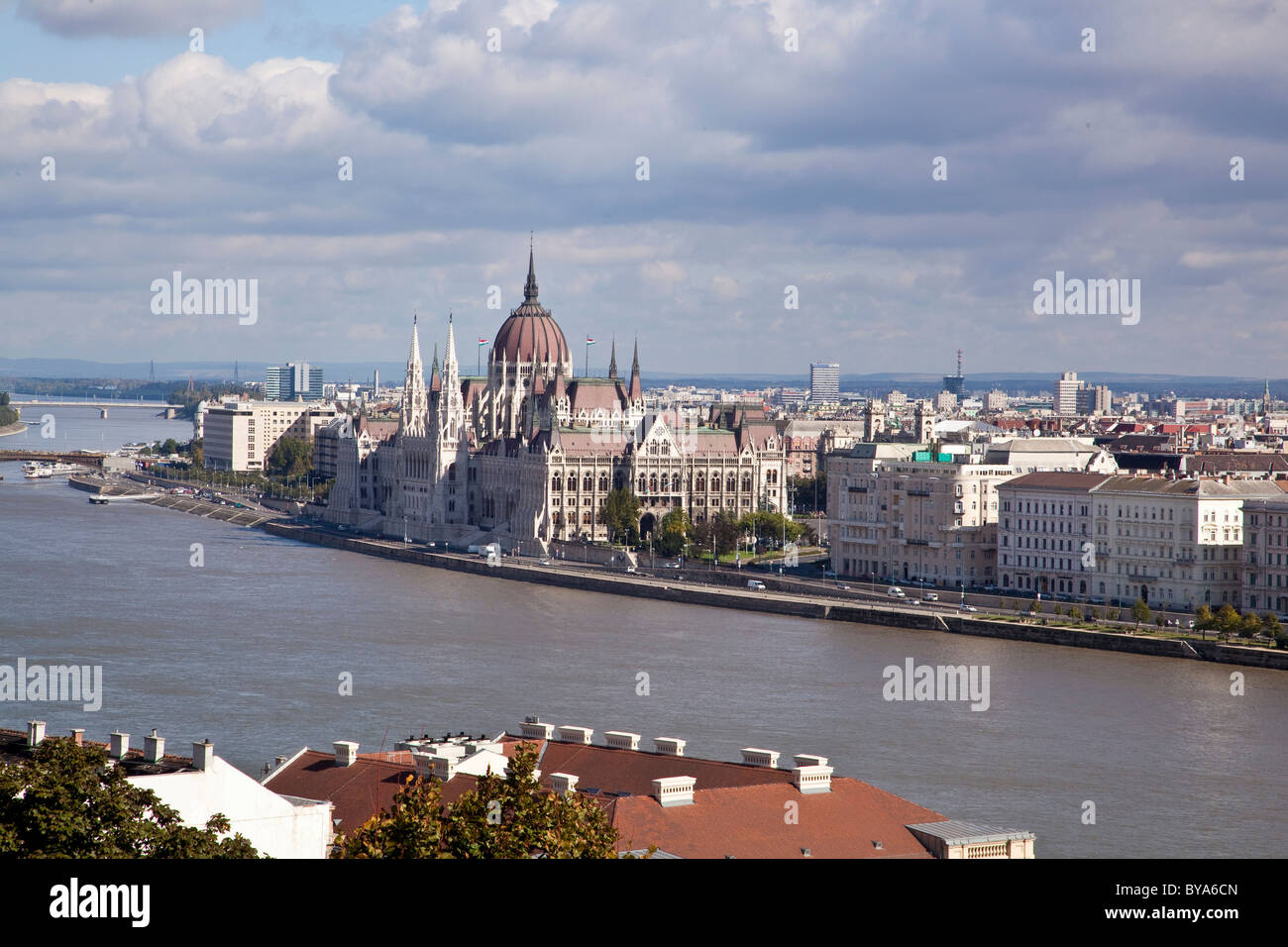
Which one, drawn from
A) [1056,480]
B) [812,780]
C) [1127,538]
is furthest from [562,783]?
[1056,480]

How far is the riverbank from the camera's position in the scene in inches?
1352

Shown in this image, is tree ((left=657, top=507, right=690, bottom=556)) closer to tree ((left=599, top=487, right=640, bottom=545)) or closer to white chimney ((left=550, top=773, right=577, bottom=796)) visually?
tree ((left=599, top=487, right=640, bottom=545))

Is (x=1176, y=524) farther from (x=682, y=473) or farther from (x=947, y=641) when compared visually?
(x=682, y=473)

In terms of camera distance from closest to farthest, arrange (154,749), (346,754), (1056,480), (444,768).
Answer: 1. (154,749)
2. (444,768)
3. (346,754)
4. (1056,480)

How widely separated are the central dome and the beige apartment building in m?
31.6

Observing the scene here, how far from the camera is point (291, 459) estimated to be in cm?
9569

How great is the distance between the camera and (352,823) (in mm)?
14359

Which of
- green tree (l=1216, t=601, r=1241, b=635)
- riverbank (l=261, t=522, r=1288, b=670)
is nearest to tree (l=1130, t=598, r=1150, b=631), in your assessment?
riverbank (l=261, t=522, r=1288, b=670)

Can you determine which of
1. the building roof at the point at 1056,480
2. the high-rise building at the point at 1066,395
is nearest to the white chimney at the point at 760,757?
the building roof at the point at 1056,480

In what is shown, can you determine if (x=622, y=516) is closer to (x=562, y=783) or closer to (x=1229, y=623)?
(x=1229, y=623)

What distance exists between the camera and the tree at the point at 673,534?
55406mm

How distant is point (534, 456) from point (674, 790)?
48.4 metres

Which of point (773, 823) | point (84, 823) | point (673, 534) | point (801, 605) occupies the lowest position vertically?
point (801, 605)
